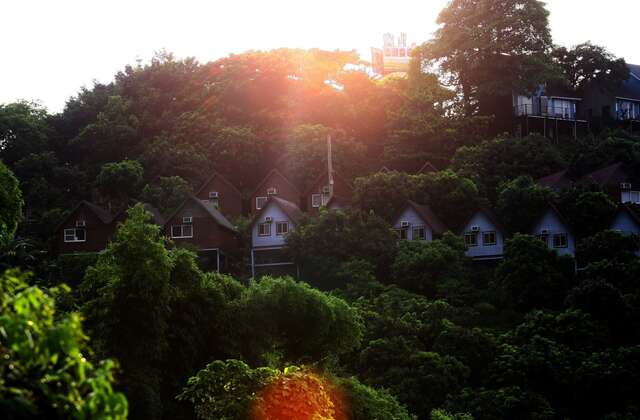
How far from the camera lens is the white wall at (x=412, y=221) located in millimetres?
55281

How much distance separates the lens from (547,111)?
7794 centimetres

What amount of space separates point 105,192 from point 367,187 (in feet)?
57.7

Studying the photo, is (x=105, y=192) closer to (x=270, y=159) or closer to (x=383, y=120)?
(x=270, y=159)

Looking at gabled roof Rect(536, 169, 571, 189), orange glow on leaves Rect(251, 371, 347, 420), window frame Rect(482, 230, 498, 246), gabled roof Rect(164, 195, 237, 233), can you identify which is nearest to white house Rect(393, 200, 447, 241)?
window frame Rect(482, 230, 498, 246)

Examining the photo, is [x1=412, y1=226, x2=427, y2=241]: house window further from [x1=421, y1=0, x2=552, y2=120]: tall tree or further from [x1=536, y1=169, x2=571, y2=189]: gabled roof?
[x1=421, y1=0, x2=552, y2=120]: tall tree

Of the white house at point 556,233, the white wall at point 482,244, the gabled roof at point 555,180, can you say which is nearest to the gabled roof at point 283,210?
the white wall at point 482,244

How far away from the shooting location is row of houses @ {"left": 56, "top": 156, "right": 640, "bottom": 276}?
54.5 m

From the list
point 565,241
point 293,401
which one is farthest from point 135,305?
point 565,241

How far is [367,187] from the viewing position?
56.2 m

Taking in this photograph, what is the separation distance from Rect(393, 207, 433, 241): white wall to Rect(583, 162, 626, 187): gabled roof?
10.4 meters

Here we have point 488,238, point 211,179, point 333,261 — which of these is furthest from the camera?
point 211,179

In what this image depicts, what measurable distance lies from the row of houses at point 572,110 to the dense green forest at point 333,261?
4.45 ft

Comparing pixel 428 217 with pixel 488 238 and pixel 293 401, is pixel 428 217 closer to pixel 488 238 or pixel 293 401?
pixel 488 238

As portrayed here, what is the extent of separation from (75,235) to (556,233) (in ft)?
80.4
